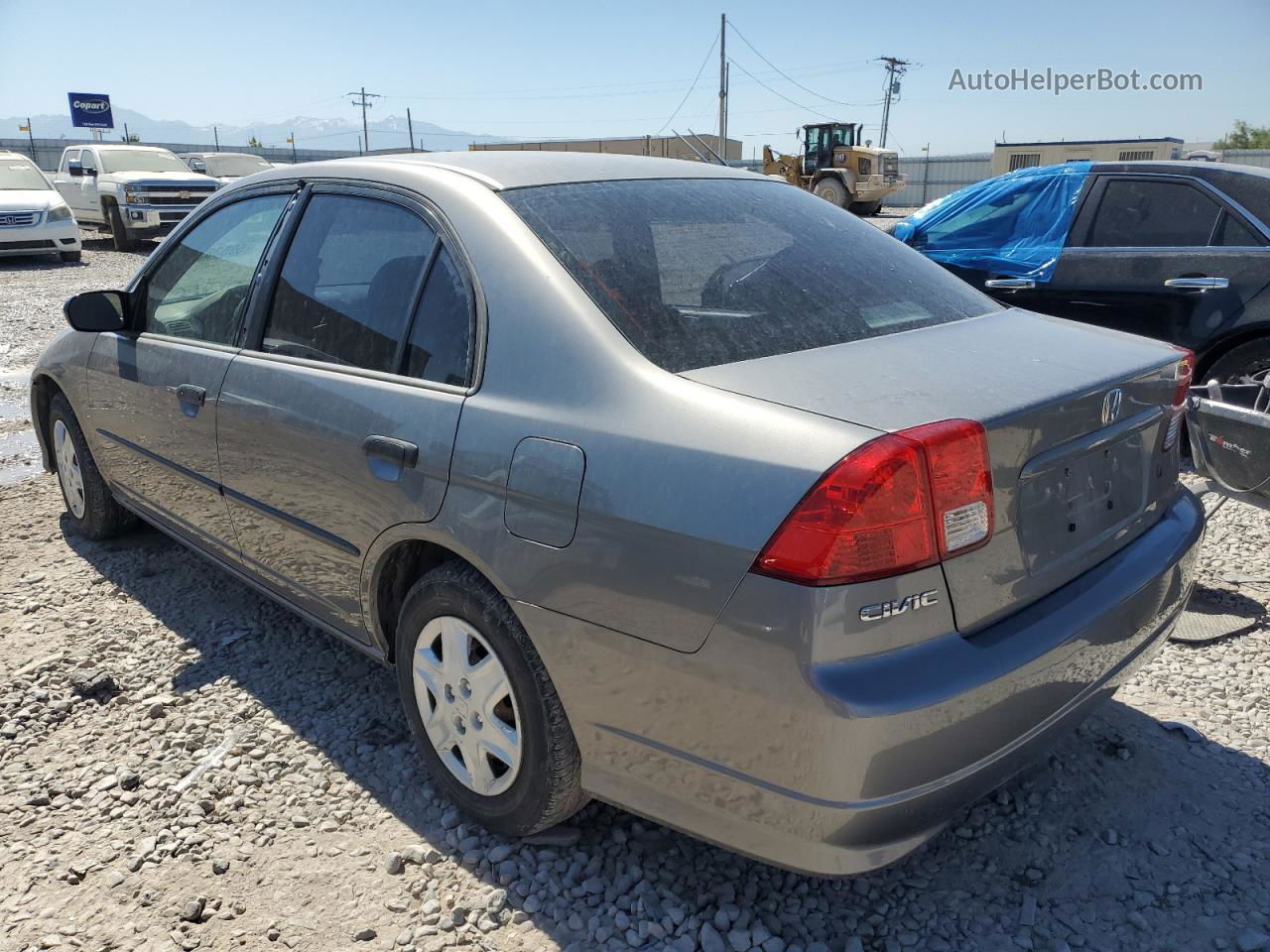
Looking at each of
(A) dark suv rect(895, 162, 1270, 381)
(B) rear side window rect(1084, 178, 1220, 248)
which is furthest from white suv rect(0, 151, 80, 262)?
(B) rear side window rect(1084, 178, 1220, 248)

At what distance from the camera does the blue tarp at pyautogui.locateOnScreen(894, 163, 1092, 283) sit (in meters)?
5.94

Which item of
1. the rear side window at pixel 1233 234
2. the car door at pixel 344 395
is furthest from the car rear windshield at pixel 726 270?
the rear side window at pixel 1233 234

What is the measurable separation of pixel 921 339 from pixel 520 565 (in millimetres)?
1095

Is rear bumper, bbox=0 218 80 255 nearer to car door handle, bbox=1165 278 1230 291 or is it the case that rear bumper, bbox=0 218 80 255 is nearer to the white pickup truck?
the white pickup truck

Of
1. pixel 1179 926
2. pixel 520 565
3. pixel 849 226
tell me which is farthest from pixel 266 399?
pixel 1179 926

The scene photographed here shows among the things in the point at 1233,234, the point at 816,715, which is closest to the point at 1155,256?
the point at 1233,234

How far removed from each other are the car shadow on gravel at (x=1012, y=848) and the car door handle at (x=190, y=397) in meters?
1.02

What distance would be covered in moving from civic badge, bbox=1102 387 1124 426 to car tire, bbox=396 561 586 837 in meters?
1.37

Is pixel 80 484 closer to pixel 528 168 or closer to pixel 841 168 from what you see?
pixel 528 168

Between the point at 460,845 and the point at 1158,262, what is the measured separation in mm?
5080

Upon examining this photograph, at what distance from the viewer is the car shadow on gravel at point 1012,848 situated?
87.7 inches

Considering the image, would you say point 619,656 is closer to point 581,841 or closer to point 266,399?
point 581,841

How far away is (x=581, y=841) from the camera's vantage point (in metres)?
2.50

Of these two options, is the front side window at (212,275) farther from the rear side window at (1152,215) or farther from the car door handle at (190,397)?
the rear side window at (1152,215)
